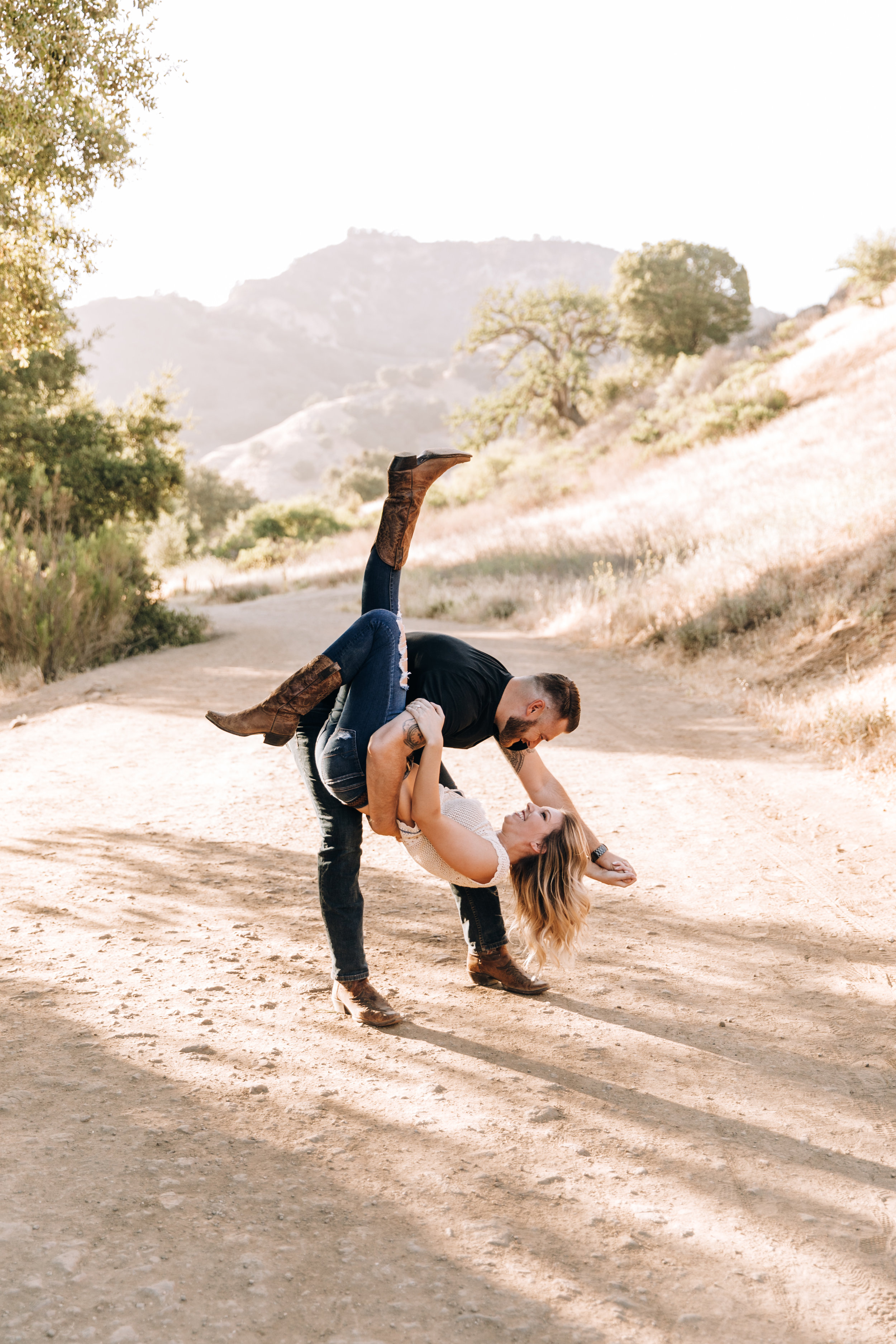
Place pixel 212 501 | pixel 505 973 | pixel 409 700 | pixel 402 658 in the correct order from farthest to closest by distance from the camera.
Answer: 1. pixel 212 501
2. pixel 505 973
3. pixel 409 700
4. pixel 402 658

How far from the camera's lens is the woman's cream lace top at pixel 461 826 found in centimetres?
313

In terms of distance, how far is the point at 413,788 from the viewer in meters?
3.03

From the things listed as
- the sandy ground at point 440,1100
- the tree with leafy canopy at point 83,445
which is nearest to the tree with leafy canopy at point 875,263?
the tree with leafy canopy at point 83,445

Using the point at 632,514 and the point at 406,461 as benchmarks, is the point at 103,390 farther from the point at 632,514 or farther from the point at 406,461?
the point at 406,461

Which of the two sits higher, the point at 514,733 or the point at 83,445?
the point at 83,445

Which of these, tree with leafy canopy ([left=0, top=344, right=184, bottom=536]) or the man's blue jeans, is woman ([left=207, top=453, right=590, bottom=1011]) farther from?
tree with leafy canopy ([left=0, top=344, right=184, bottom=536])

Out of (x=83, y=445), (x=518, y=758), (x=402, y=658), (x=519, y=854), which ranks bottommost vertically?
(x=519, y=854)

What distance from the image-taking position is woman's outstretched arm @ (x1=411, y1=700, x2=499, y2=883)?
2.93m

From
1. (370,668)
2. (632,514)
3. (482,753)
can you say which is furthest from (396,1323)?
(632,514)

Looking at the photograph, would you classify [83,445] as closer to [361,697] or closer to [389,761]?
[361,697]

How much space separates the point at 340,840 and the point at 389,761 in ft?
1.83

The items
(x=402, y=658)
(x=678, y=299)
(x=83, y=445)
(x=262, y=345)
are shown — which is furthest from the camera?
(x=262, y=345)

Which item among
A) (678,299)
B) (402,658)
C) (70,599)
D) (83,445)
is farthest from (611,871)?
(678,299)

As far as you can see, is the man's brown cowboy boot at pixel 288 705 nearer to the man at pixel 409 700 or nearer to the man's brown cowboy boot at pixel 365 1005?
the man at pixel 409 700
